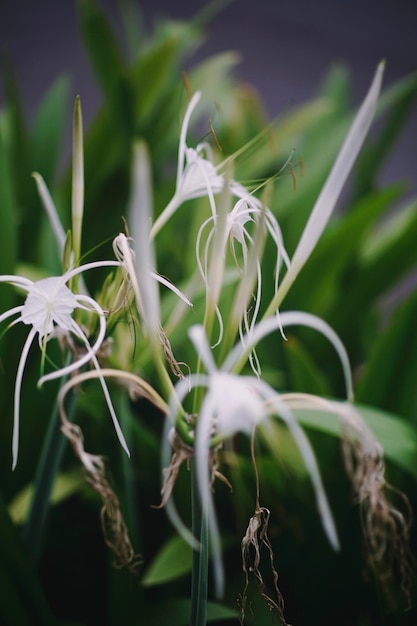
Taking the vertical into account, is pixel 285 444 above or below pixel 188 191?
below

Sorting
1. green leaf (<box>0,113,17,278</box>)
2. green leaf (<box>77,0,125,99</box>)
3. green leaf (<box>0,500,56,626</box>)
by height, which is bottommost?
green leaf (<box>0,500,56,626</box>)

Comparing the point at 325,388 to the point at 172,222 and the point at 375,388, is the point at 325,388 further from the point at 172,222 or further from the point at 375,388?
the point at 172,222

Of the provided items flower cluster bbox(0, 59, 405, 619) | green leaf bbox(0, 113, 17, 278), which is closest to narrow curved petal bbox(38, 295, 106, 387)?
flower cluster bbox(0, 59, 405, 619)

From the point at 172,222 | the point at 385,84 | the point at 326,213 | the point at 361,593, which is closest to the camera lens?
the point at 326,213

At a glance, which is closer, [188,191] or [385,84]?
[188,191]

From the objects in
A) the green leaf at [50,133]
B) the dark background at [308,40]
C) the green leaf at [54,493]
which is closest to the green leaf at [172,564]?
the green leaf at [54,493]

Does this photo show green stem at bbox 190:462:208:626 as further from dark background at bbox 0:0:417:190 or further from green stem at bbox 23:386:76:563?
dark background at bbox 0:0:417:190

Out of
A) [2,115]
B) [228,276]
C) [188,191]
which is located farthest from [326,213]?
[2,115]
